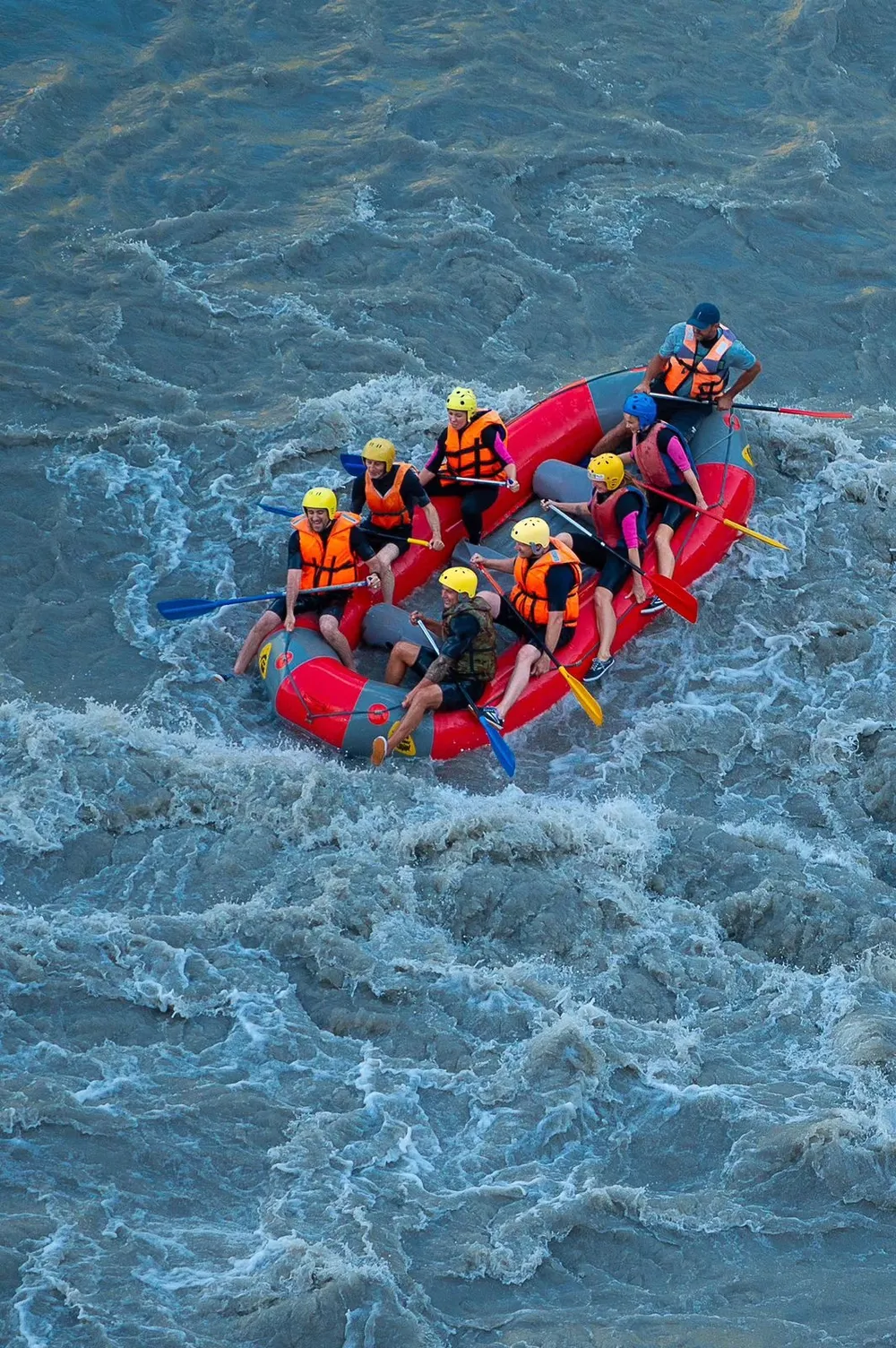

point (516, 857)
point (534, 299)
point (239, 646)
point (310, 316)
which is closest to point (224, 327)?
point (310, 316)

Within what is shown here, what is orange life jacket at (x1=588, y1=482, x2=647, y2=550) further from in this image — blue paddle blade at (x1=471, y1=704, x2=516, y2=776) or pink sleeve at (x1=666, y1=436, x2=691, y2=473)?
blue paddle blade at (x1=471, y1=704, x2=516, y2=776)

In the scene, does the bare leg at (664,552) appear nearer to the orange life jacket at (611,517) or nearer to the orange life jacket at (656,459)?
the orange life jacket at (611,517)

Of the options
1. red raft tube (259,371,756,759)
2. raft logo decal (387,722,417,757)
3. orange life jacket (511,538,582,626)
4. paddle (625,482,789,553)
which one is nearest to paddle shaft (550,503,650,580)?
red raft tube (259,371,756,759)

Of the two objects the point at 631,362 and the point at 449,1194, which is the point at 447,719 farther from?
the point at 631,362

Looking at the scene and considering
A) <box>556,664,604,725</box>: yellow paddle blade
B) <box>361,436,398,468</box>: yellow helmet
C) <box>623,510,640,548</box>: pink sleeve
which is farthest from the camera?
<box>623,510,640,548</box>: pink sleeve

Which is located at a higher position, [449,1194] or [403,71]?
[403,71]

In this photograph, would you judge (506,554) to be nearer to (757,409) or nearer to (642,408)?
(642,408)

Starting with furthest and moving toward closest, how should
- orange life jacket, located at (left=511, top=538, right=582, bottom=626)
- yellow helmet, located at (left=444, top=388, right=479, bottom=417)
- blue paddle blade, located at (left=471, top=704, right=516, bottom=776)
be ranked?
yellow helmet, located at (left=444, top=388, right=479, bottom=417) → orange life jacket, located at (left=511, top=538, right=582, bottom=626) → blue paddle blade, located at (left=471, top=704, right=516, bottom=776)
